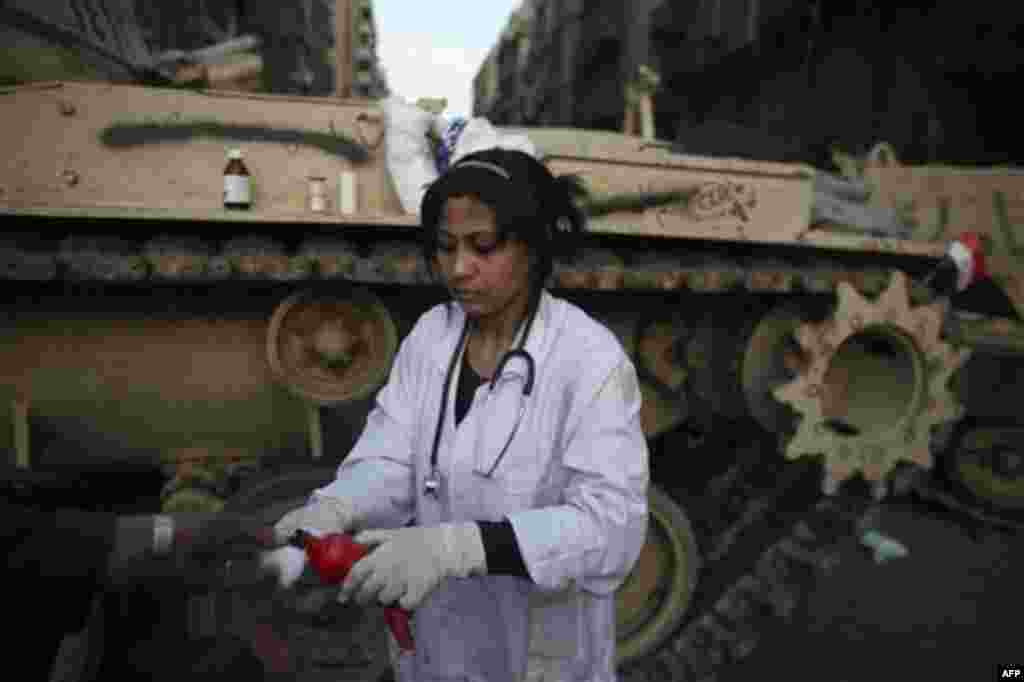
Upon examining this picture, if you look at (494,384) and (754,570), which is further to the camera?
(754,570)

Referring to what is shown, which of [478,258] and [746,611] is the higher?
[478,258]

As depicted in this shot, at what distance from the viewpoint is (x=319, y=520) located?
53.0 inches

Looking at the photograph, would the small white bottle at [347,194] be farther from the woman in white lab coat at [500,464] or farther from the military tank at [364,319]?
the woman in white lab coat at [500,464]

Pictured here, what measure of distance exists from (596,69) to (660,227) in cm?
1986

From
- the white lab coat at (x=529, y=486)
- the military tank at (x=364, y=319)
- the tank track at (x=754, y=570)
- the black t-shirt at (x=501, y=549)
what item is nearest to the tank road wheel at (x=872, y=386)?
the military tank at (x=364, y=319)

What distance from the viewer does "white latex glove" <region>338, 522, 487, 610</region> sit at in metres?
1.18

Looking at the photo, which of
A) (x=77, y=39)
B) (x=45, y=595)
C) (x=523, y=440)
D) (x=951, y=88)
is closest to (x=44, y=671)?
(x=45, y=595)

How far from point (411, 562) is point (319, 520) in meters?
0.25

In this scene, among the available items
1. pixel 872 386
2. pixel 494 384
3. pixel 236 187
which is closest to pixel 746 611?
pixel 872 386

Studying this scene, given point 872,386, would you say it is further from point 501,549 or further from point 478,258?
point 501,549

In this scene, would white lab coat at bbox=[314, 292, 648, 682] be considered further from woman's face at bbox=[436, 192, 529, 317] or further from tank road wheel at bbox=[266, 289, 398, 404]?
tank road wheel at bbox=[266, 289, 398, 404]

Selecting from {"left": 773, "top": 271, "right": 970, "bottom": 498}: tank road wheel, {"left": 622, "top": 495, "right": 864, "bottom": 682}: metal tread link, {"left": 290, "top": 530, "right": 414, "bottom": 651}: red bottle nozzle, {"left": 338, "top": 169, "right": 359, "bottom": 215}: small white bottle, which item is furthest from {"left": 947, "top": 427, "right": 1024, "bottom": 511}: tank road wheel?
{"left": 290, "top": 530, "right": 414, "bottom": 651}: red bottle nozzle

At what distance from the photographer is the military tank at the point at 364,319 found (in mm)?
2795

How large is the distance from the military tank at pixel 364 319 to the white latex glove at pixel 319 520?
1566 millimetres
